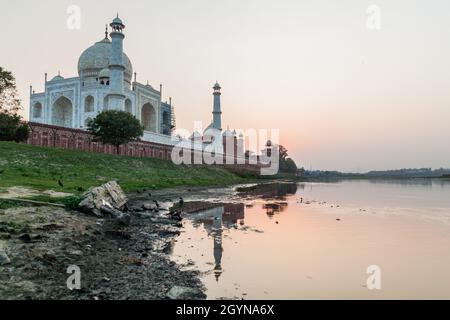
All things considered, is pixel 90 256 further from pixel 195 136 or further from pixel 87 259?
pixel 195 136

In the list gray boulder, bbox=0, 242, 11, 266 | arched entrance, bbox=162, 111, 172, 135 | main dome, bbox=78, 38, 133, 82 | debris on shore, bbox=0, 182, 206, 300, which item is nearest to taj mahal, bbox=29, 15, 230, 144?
main dome, bbox=78, 38, 133, 82

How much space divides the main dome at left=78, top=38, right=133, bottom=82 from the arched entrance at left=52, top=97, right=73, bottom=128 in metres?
6.48

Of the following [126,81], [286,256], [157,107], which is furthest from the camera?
[157,107]

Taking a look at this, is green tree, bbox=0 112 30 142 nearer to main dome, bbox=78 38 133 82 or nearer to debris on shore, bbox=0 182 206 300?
debris on shore, bbox=0 182 206 300

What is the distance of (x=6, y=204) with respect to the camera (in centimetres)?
1175

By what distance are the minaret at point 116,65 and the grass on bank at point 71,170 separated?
53.0 feet

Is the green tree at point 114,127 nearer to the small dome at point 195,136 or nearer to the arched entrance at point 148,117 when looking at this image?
the arched entrance at point 148,117

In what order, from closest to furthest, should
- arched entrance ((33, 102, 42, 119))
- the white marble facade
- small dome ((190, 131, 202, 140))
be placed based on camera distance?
the white marble facade < arched entrance ((33, 102, 42, 119)) < small dome ((190, 131, 202, 140))

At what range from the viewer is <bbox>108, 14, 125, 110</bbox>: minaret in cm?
5309

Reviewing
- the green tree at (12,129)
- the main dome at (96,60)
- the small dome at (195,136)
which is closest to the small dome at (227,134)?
the small dome at (195,136)

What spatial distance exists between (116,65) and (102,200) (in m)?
44.8

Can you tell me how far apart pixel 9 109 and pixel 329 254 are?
3392 centimetres
